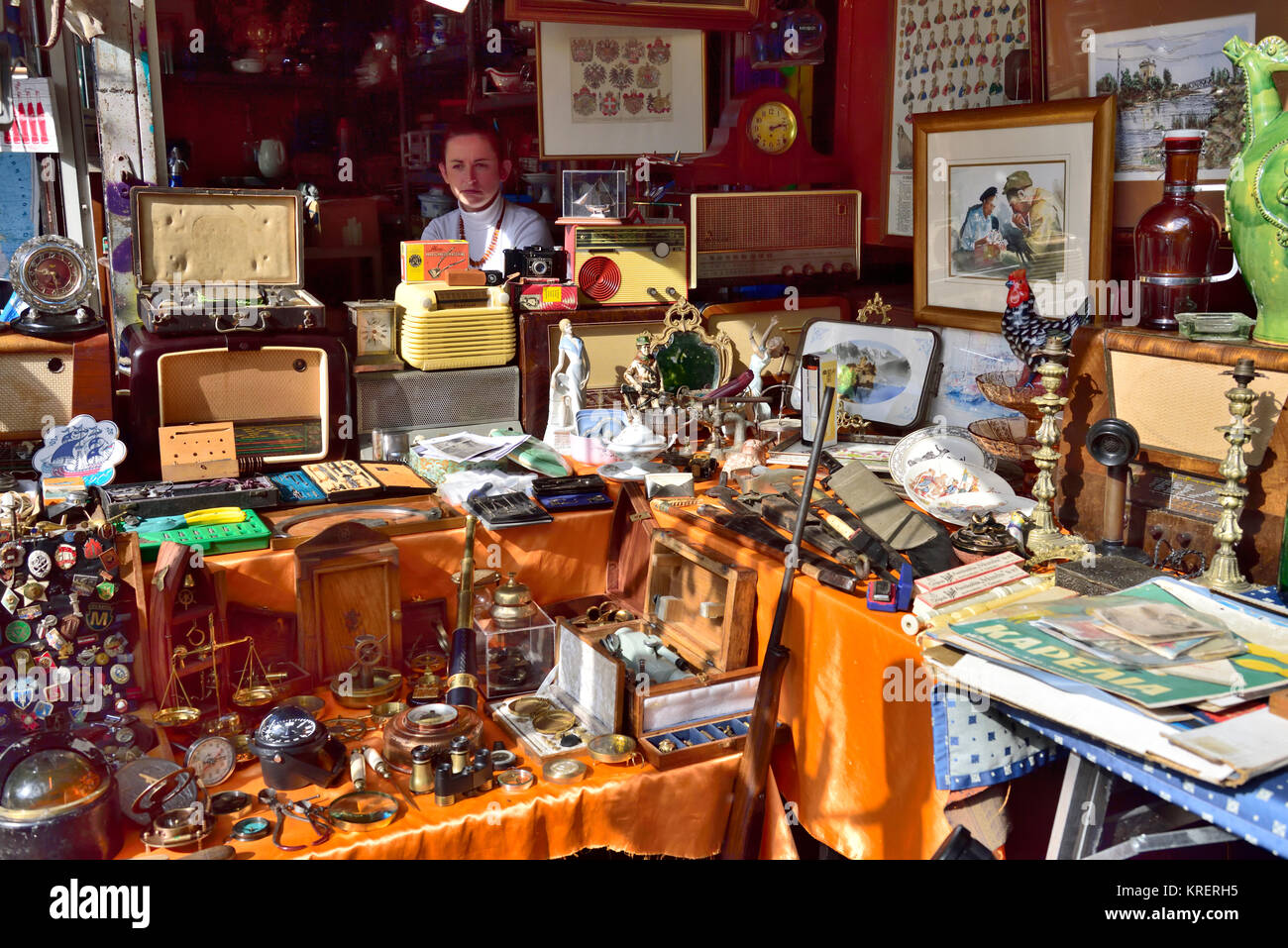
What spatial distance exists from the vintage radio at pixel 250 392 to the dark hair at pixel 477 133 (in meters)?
1.86

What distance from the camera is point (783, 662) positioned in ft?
7.48

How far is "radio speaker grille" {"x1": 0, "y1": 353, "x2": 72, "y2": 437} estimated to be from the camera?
9.16 ft

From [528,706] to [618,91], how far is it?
226 cm

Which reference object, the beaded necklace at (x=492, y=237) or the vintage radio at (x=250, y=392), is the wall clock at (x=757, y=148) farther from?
the vintage radio at (x=250, y=392)

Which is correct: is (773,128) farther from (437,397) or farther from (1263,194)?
(1263,194)

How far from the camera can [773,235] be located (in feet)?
12.4

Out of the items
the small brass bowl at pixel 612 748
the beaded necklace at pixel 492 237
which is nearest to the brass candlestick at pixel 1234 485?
the small brass bowl at pixel 612 748

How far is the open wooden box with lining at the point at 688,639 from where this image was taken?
7.79ft

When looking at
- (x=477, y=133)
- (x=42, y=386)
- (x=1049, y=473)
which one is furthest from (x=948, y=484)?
(x=477, y=133)

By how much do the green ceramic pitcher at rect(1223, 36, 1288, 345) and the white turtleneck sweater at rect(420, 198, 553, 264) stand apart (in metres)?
2.86

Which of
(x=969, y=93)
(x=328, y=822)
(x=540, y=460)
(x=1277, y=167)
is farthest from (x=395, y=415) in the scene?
(x=1277, y=167)

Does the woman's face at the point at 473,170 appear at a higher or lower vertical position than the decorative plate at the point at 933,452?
higher

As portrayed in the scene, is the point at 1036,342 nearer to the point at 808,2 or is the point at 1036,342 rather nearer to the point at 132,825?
the point at 808,2
